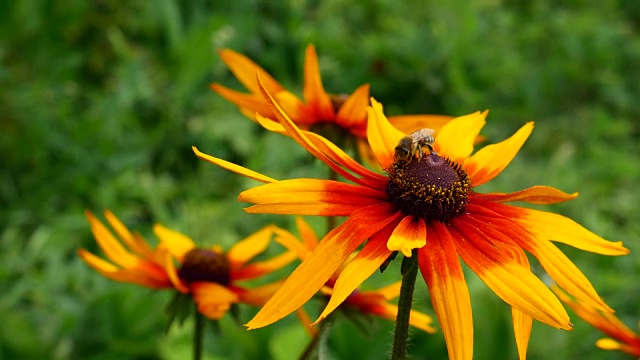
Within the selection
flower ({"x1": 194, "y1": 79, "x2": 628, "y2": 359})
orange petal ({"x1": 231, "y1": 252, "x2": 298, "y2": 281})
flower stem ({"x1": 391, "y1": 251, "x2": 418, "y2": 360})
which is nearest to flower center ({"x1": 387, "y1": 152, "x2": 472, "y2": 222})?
flower ({"x1": 194, "y1": 79, "x2": 628, "y2": 359})

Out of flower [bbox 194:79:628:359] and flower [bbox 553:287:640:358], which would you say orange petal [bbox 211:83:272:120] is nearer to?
flower [bbox 194:79:628:359]

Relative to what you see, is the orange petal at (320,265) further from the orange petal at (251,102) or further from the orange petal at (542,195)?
the orange petal at (251,102)

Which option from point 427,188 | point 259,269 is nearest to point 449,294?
point 427,188

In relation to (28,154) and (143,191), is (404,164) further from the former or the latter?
(28,154)

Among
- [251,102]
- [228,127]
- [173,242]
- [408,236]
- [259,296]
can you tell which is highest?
[408,236]

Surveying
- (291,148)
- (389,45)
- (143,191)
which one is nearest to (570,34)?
(389,45)

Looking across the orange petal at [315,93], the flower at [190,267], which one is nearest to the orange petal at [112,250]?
the flower at [190,267]

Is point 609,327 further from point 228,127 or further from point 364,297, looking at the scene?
point 228,127
